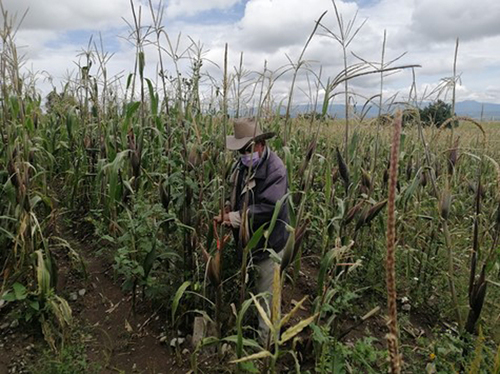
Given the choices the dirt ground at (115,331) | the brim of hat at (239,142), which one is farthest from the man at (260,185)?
the dirt ground at (115,331)

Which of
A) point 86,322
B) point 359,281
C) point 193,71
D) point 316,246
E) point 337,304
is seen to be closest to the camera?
point 337,304

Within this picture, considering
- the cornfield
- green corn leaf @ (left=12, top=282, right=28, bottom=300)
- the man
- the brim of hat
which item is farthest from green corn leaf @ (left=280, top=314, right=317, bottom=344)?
green corn leaf @ (left=12, top=282, right=28, bottom=300)

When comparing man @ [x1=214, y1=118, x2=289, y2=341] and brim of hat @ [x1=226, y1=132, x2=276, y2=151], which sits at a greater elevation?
brim of hat @ [x1=226, y1=132, x2=276, y2=151]

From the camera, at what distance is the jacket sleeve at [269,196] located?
228cm

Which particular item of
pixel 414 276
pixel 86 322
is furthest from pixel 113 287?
pixel 414 276

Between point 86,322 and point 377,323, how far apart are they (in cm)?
188

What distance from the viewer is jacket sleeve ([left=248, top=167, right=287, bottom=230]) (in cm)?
228

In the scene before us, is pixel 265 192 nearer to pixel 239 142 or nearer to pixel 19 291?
pixel 239 142

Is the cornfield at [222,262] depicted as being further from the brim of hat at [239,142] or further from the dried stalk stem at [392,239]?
the dried stalk stem at [392,239]

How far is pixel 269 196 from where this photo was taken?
2287mm

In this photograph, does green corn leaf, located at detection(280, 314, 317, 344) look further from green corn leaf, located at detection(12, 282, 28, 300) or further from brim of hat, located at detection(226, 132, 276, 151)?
green corn leaf, located at detection(12, 282, 28, 300)

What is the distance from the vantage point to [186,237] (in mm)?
2400

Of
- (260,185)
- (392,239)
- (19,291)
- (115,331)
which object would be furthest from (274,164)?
(392,239)

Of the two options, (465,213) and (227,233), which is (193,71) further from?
(465,213)
